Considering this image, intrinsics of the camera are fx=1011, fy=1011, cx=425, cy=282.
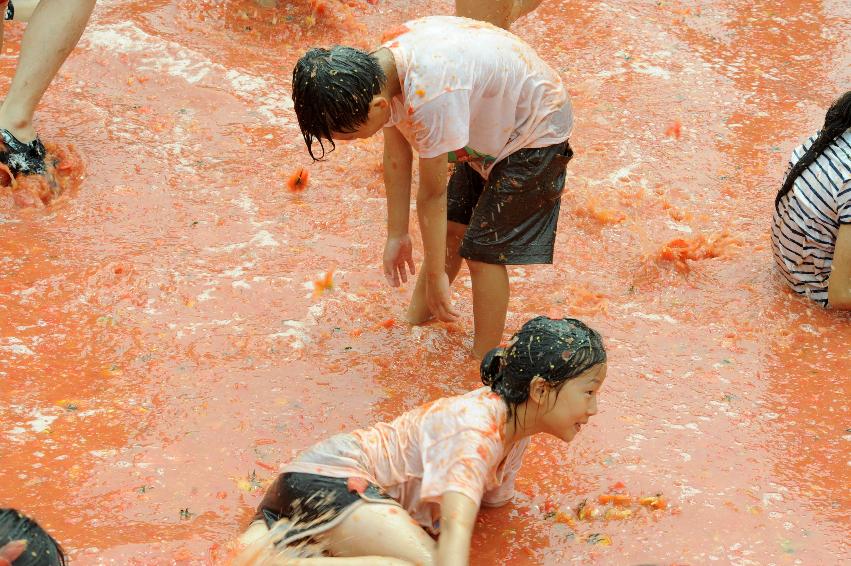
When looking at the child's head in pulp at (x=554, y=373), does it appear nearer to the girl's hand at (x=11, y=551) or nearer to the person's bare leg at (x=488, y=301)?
the person's bare leg at (x=488, y=301)

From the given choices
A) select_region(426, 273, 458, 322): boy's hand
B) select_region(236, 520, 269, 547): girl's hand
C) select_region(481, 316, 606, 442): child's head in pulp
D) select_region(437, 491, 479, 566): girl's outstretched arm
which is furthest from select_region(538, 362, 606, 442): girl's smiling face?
select_region(426, 273, 458, 322): boy's hand

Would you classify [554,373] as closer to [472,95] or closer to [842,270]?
[472,95]

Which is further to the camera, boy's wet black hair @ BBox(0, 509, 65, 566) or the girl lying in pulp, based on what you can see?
the girl lying in pulp

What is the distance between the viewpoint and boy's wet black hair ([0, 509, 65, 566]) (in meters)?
1.66

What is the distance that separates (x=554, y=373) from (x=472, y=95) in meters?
0.96

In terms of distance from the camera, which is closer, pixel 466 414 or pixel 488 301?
pixel 466 414

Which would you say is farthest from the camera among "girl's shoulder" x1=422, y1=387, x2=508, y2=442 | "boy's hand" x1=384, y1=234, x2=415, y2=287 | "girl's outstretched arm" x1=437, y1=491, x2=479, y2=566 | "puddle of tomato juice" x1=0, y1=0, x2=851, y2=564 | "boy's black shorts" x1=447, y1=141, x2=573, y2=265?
"boy's hand" x1=384, y1=234, x2=415, y2=287

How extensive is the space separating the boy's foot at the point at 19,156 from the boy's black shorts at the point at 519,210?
6.71 feet

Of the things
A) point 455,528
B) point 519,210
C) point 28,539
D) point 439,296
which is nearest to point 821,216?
point 519,210

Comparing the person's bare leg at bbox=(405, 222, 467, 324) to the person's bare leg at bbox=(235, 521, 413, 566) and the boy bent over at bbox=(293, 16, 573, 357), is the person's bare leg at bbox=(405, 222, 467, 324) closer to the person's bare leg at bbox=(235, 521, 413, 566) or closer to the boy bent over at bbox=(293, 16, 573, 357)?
the boy bent over at bbox=(293, 16, 573, 357)

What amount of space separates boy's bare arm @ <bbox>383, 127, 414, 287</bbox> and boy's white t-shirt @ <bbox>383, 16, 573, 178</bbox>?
0.52ft

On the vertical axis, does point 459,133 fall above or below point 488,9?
above

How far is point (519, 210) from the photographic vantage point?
3.31 metres

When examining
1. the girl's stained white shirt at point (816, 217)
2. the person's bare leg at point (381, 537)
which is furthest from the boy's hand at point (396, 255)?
the girl's stained white shirt at point (816, 217)
